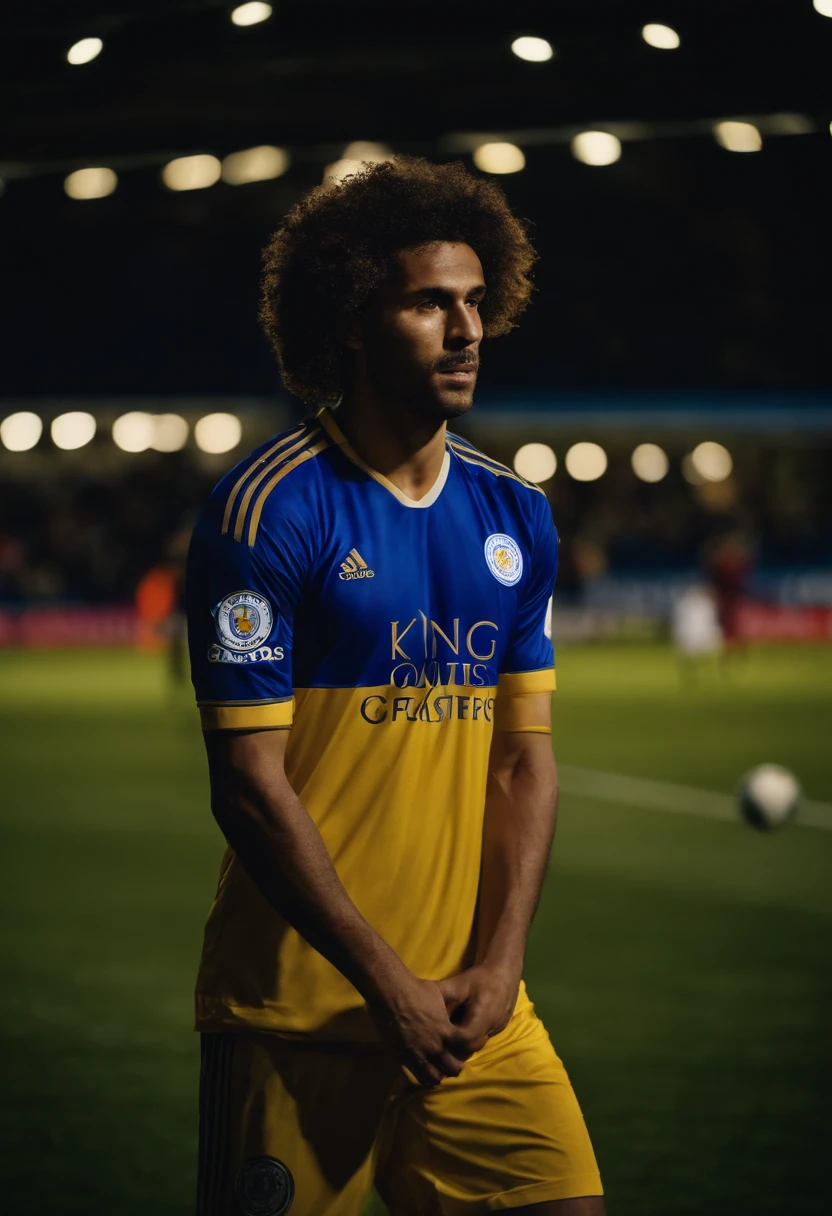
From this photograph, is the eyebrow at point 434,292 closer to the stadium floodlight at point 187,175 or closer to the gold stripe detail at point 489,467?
the gold stripe detail at point 489,467

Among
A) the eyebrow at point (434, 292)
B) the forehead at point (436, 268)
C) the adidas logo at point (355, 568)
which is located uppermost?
the forehead at point (436, 268)

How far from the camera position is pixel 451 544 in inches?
122

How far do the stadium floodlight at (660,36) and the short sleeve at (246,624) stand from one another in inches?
208

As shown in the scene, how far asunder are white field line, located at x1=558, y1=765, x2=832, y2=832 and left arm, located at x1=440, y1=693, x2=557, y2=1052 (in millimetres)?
8666

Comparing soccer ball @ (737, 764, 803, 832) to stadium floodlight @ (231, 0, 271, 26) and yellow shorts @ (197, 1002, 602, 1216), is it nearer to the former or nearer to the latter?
stadium floodlight @ (231, 0, 271, 26)

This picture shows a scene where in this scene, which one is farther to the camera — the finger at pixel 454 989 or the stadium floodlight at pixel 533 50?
the stadium floodlight at pixel 533 50

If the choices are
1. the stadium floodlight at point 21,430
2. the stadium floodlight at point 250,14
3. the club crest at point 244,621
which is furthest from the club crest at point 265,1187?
A: the stadium floodlight at point 21,430

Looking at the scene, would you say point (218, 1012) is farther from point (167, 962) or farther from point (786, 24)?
point (786, 24)

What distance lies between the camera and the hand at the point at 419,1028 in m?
2.82

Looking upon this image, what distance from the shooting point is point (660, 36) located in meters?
7.68

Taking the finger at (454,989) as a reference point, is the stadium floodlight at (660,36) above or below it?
above

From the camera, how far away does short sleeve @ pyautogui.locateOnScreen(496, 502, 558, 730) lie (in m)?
3.30

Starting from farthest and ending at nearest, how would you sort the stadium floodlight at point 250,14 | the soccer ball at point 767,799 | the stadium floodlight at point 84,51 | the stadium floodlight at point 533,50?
the soccer ball at point 767,799, the stadium floodlight at point 533,50, the stadium floodlight at point 250,14, the stadium floodlight at point 84,51

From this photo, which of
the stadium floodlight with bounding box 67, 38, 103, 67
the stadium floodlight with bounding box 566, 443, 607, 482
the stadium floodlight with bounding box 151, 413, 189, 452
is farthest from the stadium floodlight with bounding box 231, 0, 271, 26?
the stadium floodlight with bounding box 566, 443, 607, 482
